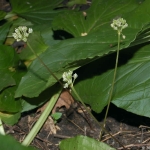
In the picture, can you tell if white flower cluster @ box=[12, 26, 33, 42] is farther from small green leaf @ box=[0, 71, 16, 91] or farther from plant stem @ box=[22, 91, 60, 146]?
plant stem @ box=[22, 91, 60, 146]

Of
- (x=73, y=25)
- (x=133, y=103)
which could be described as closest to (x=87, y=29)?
(x=73, y=25)

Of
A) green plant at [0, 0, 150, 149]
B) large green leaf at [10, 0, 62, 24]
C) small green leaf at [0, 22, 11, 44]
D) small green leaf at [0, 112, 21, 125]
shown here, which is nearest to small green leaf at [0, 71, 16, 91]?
green plant at [0, 0, 150, 149]

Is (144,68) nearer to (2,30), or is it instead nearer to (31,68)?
(31,68)

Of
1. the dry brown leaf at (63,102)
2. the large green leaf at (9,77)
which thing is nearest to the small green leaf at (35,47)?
the large green leaf at (9,77)

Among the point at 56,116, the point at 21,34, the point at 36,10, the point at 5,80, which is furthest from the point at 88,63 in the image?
the point at 36,10

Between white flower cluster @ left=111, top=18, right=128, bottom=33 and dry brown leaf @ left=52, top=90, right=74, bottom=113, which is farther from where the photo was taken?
dry brown leaf @ left=52, top=90, right=74, bottom=113
